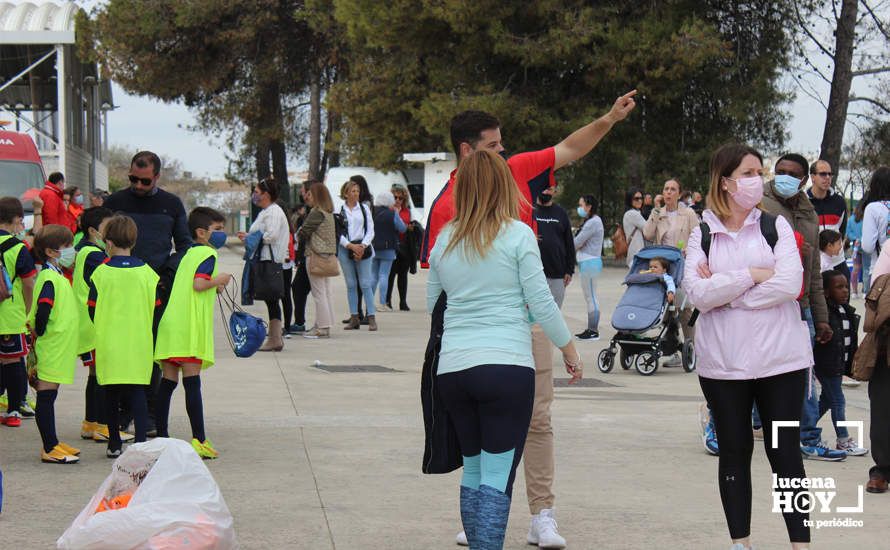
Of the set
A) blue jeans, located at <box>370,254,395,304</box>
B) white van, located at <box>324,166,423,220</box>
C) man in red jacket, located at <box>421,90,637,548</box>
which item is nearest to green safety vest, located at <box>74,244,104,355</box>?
man in red jacket, located at <box>421,90,637,548</box>

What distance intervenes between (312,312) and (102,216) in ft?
31.7

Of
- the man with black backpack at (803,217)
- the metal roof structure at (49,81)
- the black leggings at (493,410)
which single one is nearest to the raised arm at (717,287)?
the black leggings at (493,410)

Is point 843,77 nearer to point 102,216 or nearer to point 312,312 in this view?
point 312,312

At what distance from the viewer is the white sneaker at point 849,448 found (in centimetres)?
766

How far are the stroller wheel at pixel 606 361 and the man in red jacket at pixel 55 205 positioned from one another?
8.44 metres

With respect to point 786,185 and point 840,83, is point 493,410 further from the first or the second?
point 840,83

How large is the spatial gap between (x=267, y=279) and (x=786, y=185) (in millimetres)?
7175

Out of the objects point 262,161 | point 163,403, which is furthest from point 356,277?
point 262,161

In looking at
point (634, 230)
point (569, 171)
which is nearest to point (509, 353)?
point (634, 230)

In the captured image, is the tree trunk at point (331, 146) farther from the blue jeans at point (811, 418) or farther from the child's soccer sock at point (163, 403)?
the blue jeans at point (811, 418)

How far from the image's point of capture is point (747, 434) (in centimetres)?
521

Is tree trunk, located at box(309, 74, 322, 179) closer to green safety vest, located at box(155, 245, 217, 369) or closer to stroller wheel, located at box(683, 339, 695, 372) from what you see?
stroller wheel, located at box(683, 339, 695, 372)

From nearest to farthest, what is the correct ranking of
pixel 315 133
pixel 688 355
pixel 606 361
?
pixel 606 361
pixel 688 355
pixel 315 133

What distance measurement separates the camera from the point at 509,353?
4.56 meters
